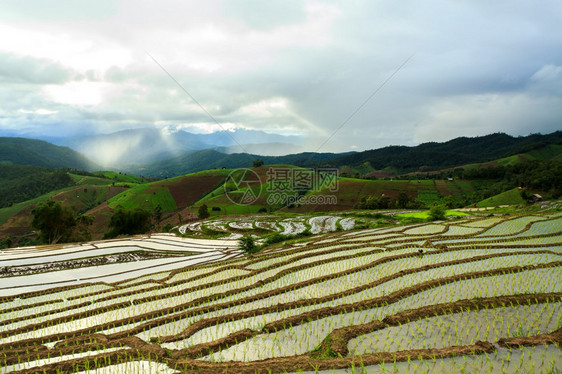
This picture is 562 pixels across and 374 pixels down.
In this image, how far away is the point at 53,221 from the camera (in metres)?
50.5

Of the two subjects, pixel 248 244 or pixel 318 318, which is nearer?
pixel 318 318

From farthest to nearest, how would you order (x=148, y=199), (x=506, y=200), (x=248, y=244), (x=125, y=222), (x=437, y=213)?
(x=148, y=199) → (x=506, y=200) → (x=125, y=222) → (x=437, y=213) → (x=248, y=244)

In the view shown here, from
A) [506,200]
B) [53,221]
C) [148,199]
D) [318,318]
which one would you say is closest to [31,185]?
[148,199]

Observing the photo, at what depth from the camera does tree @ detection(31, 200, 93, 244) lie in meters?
48.9

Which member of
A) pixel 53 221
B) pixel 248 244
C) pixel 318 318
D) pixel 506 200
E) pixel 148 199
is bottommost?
pixel 148 199

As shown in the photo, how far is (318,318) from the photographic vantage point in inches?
367

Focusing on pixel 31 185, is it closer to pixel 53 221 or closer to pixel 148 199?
pixel 148 199

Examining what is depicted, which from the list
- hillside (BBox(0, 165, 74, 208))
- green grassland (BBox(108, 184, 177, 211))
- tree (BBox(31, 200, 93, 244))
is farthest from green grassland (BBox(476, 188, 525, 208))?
hillside (BBox(0, 165, 74, 208))

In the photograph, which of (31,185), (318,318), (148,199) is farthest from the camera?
(31,185)

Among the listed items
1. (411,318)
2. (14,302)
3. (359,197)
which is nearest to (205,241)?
Result: (14,302)

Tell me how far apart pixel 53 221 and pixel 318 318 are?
2338 inches

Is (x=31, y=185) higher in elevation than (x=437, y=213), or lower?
higher

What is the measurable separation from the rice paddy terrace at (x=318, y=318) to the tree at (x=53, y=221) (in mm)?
38086

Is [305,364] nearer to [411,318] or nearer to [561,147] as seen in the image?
[411,318]
